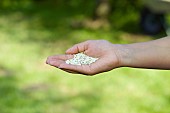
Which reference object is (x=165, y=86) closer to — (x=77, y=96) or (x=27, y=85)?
(x=77, y=96)

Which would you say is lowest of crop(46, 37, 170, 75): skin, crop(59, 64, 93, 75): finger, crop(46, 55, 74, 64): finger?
crop(46, 55, 74, 64): finger

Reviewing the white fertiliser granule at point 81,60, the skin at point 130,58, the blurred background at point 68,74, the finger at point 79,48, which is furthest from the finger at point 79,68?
the blurred background at point 68,74

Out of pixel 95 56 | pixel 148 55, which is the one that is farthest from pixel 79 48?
pixel 148 55

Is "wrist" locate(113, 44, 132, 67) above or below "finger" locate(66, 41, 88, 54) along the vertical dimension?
above

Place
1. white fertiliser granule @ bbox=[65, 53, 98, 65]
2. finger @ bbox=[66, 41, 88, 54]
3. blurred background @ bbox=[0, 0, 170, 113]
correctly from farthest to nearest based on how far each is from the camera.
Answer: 1. blurred background @ bbox=[0, 0, 170, 113]
2. finger @ bbox=[66, 41, 88, 54]
3. white fertiliser granule @ bbox=[65, 53, 98, 65]

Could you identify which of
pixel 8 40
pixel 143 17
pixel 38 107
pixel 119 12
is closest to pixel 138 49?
pixel 38 107

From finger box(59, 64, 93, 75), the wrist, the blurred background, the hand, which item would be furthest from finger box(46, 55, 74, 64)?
the blurred background

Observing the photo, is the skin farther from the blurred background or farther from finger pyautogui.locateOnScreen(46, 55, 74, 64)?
the blurred background
